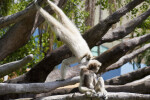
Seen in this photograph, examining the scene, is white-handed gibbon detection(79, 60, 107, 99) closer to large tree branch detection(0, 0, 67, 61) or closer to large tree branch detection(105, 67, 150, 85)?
large tree branch detection(0, 0, 67, 61)

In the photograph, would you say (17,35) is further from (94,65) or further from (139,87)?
(139,87)

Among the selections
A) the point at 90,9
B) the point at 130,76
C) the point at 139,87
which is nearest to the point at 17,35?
the point at 139,87

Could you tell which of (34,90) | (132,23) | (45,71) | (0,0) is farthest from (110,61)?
(0,0)

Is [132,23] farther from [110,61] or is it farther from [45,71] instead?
[45,71]

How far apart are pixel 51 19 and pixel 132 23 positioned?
9.63 ft

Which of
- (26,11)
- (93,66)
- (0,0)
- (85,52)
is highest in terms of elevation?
(0,0)

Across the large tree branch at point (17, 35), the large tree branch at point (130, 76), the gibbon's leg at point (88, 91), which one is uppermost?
the large tree branch at point (17, 35)

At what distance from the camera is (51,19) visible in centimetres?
630

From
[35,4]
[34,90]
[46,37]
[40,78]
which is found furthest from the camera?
[46,37]

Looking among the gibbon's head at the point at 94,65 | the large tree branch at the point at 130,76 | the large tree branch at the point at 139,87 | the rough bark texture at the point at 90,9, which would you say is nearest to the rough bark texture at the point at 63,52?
the large tree branch at the point at 139,87

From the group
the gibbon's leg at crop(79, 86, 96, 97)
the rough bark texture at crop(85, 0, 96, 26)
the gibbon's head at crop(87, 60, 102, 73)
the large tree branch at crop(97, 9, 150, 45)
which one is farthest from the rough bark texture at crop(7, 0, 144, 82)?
the rough bark texture at crop(85, 0, 96, 26)

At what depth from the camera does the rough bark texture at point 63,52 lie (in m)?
7.28

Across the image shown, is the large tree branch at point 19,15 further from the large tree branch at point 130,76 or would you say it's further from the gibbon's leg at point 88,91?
the large tree branch at point 130,76

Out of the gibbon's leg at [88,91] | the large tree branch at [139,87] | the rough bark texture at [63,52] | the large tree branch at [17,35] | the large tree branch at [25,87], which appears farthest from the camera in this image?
the rough bark texture at [63,52]
